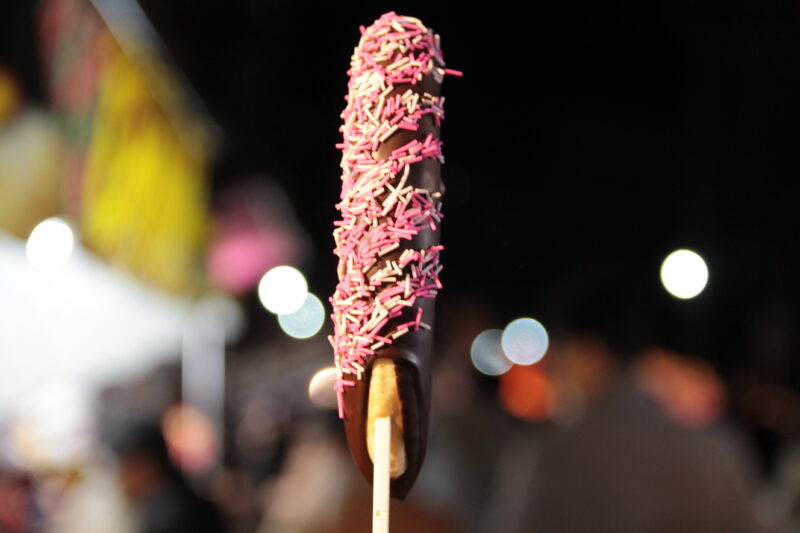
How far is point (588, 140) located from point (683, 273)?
1.56 meters

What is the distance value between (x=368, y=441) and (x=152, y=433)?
7.15 ft

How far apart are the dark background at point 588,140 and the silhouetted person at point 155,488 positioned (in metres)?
1.03

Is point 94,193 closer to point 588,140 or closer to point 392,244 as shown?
point 392,244

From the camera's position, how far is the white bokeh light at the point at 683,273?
227 inches

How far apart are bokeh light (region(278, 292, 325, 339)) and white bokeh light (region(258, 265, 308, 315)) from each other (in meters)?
0.07

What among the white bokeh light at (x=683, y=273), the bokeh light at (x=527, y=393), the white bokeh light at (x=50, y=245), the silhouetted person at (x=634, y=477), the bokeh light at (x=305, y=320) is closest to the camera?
the silhouetted person at (x=634, y=477)

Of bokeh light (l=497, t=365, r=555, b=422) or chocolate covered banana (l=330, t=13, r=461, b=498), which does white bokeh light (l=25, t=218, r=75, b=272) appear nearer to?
chocolate covered banana (l=330, t=13, r=461, b=498)

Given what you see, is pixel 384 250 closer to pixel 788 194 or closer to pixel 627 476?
pixel 627 476

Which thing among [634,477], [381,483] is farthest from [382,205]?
[634,477]

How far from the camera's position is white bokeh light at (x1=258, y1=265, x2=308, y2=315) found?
7148mm

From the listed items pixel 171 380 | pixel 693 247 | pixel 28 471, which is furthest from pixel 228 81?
pixel 693 247

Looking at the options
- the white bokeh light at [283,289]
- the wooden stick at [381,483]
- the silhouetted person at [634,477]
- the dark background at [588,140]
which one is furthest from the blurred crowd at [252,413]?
the white bokeh light at [283,289]

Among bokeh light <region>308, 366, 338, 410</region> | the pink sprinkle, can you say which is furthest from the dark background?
the pink sprinkle

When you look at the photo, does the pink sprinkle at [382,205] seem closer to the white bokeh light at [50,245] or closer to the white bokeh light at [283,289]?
the white bokeh light at [50,245]
